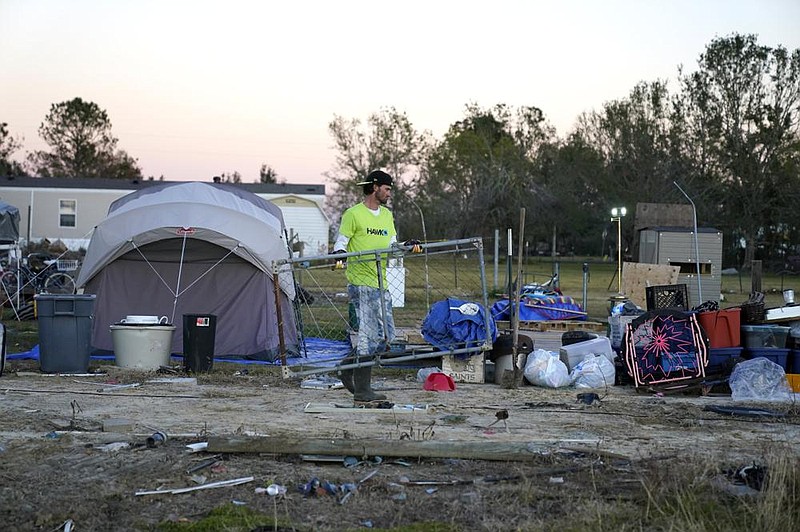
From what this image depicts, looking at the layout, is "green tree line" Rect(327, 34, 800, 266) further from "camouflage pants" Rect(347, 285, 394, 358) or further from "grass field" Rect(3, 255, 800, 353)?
"camouflage pants" Rect(347, 285, 394, 358)

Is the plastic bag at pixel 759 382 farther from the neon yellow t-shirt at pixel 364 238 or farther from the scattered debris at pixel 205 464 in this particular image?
the scattered debris at pixel 205 464

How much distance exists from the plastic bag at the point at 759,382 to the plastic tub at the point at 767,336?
0.62 meters

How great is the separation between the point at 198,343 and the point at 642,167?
40628mm

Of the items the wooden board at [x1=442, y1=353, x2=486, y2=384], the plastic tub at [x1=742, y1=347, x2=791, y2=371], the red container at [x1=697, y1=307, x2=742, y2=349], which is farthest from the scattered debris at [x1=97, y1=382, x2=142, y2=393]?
the plastic tub at [x1=742, y1=347, x2=791, y2=371]

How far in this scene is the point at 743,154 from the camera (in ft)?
156

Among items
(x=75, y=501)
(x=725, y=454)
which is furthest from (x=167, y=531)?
(x=725, y=454)

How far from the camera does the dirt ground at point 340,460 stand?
17.3ft

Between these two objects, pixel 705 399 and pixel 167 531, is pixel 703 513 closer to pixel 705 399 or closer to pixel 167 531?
pixel 167 531

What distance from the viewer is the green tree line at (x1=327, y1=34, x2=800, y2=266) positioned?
1861 inches

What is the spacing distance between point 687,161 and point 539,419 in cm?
4272

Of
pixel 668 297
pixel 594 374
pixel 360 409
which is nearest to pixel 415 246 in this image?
pixel 360 409

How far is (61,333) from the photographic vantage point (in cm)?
1145

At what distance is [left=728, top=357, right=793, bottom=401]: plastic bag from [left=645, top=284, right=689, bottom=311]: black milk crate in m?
2.37

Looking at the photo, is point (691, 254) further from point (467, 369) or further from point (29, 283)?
point (29, 283)
